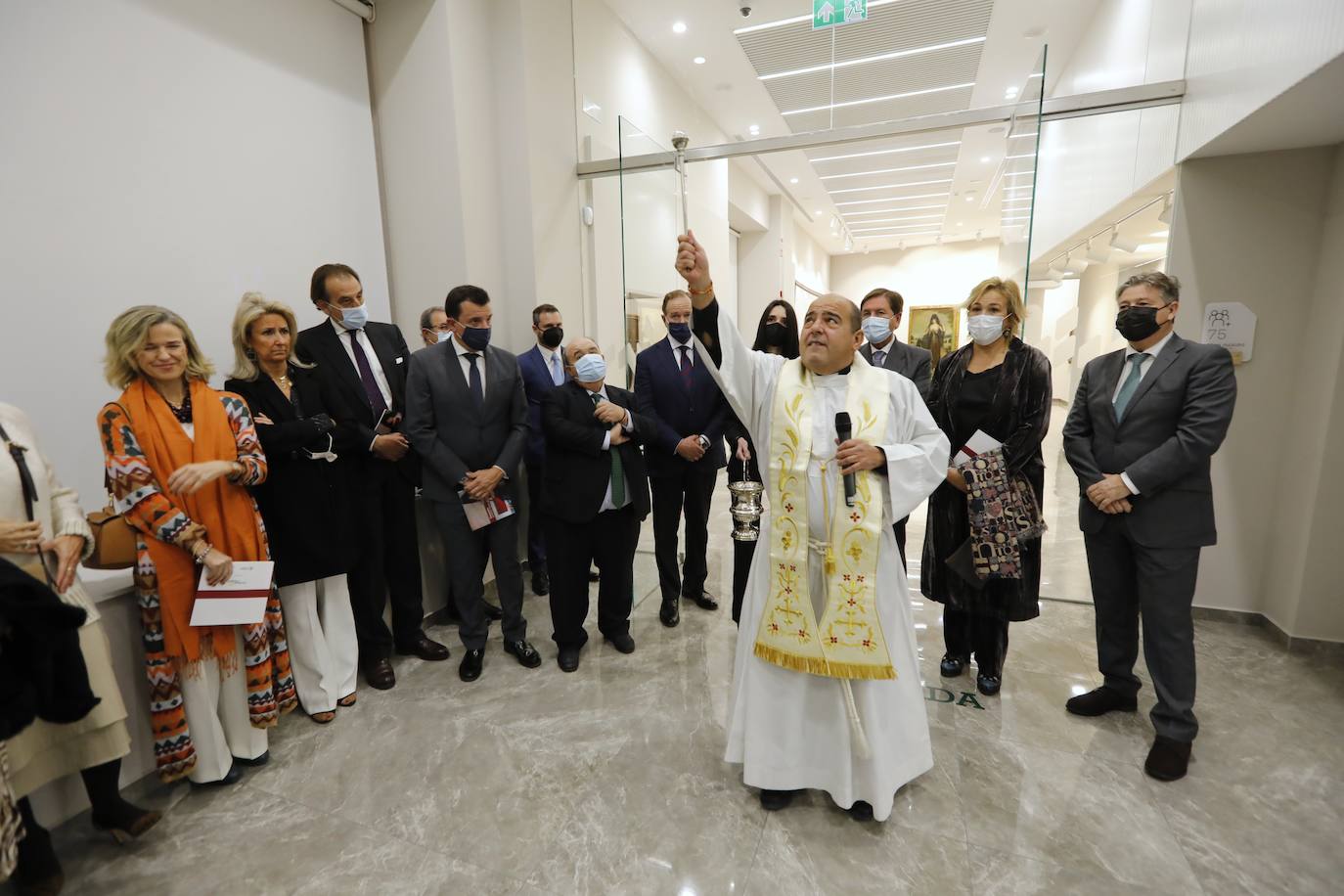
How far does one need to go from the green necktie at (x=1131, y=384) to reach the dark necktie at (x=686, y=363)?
1907mm

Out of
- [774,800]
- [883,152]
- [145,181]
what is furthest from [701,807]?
[883,152]

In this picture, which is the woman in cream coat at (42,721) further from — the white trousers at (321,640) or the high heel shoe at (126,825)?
the white trousers at (321,640)

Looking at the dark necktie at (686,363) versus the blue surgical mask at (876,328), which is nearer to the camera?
the blue surgical mask at (876,328)

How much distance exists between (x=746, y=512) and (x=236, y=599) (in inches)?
74.1

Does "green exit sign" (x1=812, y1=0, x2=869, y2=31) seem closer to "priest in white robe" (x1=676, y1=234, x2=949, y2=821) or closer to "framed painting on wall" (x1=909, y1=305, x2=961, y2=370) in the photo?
"priest in white robe" (x1=676, y1=234, x2=949, y2=821)

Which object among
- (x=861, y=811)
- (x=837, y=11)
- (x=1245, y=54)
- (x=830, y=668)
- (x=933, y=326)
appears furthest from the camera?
(x=933, y=326)

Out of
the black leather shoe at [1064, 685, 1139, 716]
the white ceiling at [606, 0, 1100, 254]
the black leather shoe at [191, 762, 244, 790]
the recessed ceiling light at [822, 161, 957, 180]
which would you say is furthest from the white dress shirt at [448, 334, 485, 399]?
the recessed ceiling light at [822, 161, 957, 180]

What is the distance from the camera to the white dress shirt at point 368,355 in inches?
113

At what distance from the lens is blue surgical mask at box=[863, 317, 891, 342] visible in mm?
3066

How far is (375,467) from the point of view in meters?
2.98

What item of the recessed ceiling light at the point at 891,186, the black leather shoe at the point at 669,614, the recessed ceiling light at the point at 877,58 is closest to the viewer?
the black leather shoe at the point at 669,614

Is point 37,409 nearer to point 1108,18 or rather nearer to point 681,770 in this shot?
point 681,770

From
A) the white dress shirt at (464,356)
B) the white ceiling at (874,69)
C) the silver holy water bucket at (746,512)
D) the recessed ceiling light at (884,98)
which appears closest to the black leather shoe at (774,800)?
the silver holy water bucket at (746,512)

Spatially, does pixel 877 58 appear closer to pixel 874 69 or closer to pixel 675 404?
pixel 874 69
